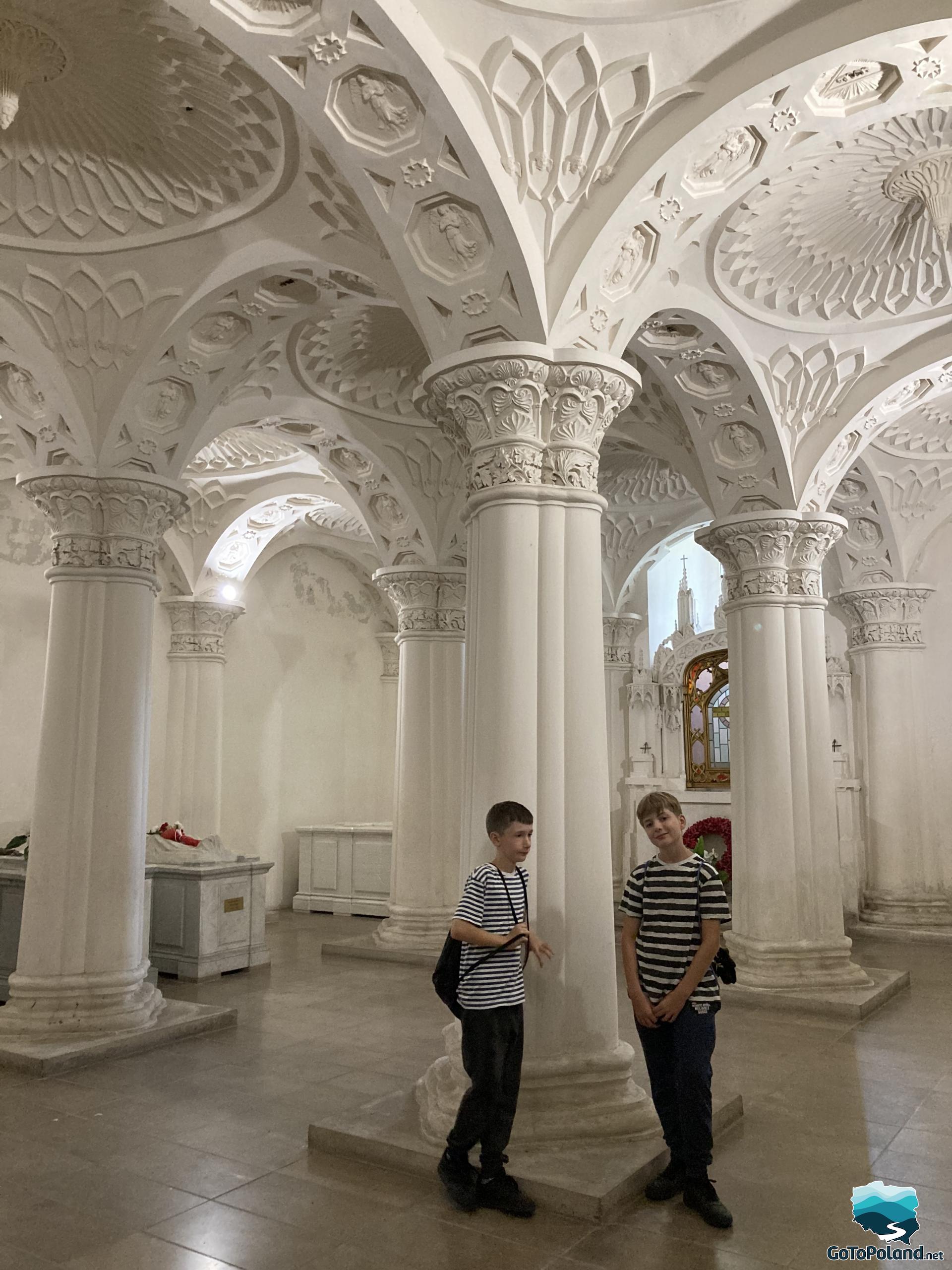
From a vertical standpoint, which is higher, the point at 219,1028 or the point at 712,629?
the point at 712,629

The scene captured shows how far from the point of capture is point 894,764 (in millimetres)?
12500

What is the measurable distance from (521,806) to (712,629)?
12.2 m

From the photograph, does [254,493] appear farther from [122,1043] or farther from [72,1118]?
[72,1118]

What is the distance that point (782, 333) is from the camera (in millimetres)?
8070

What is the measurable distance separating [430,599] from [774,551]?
3.81 metres

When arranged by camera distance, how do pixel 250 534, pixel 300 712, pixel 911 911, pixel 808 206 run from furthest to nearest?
pixel 300 712 → pixel 250 534 → pixel 911 911 → pixel 808 206

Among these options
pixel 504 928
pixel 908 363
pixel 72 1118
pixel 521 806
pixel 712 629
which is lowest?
pixel 72 1118

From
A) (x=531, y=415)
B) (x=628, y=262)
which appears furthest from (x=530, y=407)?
(x=628, y=262)

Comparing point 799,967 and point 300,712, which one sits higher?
point 300,712

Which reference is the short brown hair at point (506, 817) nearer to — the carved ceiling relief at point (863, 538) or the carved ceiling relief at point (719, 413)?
the carved ceiling relief at point (719, 413)

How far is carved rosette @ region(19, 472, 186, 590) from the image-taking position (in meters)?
7.42

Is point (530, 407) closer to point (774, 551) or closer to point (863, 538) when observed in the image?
point (774, 551)

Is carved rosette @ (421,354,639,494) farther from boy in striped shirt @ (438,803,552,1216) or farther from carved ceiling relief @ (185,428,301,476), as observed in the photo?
carved ceiling relief @ (185,428,301,476)

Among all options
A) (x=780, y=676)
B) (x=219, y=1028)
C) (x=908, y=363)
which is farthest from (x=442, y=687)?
(x=908, y=363)
